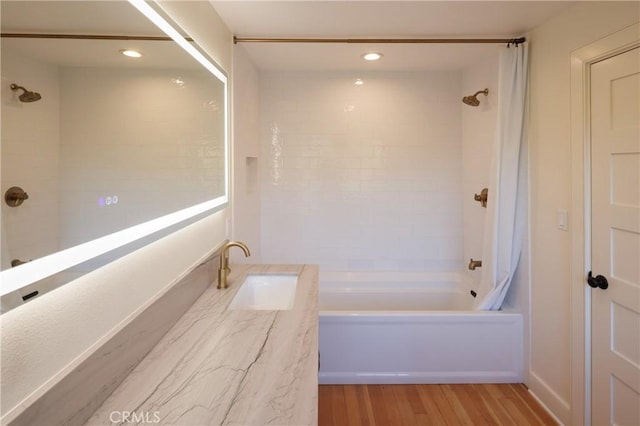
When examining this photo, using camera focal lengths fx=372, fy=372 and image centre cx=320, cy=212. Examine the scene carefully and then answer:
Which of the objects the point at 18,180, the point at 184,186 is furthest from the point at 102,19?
the point at 184,186

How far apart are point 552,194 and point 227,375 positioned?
2100mm

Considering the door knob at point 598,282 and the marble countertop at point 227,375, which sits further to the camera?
the door knob at point 598,282

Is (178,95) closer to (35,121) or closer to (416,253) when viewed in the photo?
(35,121)

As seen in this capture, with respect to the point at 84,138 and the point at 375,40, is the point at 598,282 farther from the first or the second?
the point at 84,138

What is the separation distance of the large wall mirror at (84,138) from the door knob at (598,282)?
2.01m

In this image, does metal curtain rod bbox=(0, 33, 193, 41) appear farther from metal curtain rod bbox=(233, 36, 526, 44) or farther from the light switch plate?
the light switch plate

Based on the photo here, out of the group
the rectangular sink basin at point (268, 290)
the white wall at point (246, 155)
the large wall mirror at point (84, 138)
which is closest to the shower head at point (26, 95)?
the large wall mirror at point (84, 138)

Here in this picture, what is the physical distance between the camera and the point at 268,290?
2062mm

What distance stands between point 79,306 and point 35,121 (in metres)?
0.43

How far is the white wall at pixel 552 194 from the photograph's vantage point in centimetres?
206

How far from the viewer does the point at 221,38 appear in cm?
219

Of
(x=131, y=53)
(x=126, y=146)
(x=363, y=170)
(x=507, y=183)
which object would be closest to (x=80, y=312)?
(x=126, y=146)

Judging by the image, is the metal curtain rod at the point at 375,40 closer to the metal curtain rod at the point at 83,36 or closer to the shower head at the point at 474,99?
the shower head at the point at 474,99

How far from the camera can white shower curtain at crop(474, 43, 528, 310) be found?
7.98ft
